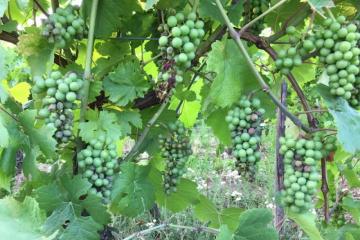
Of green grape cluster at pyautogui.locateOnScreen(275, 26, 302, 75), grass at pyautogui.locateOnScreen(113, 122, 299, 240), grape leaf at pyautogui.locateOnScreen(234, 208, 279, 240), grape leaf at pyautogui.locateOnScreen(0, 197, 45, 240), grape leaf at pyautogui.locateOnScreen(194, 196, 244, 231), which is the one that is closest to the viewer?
grape leaf at pyautogui.locateOnScreen(0, 197, 45, 240)

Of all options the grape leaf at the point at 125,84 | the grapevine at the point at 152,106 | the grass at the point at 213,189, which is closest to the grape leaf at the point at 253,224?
the grapevine at the point at 152,106

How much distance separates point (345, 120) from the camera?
4.65 feet

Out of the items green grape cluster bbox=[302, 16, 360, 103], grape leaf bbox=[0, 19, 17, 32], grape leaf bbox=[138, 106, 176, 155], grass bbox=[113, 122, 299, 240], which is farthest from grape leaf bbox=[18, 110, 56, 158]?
grass bbox=[113, 122, 299, 240]

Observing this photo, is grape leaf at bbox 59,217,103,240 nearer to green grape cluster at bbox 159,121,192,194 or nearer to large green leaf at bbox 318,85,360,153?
green grape cluster at bbox 159,121,192,194

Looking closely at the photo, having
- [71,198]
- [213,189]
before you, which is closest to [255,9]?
[71,198]

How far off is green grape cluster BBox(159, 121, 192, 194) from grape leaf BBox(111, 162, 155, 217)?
0.10 metres

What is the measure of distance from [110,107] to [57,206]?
1.67 feet

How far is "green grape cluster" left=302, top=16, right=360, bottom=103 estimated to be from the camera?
4.40ft

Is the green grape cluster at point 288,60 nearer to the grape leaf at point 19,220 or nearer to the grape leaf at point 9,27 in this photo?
the grape leaf at point 19,220

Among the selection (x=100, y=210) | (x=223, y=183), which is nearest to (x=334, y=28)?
(x=100, y=210)

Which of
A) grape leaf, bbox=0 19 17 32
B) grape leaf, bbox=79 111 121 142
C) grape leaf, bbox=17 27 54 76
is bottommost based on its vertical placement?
grape leaf, bbox=79 111 121 142

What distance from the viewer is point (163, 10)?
1.65m

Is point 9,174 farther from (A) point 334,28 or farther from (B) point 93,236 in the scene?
(A) point 334,28

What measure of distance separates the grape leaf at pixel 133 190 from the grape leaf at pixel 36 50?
1.32 feet
